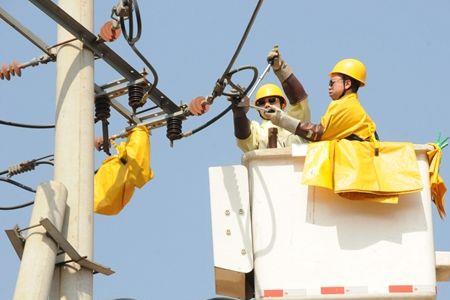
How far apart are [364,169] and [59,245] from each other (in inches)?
85.6

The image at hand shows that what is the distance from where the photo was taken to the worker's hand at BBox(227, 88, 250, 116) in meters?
9.92

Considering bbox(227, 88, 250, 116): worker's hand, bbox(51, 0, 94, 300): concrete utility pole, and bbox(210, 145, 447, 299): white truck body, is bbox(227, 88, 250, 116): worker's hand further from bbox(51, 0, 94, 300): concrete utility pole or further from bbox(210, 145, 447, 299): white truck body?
bbox(51, 0, 94, 300): concrete utility pole

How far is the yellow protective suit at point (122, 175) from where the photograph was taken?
9.79 m

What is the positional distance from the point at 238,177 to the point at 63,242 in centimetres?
135

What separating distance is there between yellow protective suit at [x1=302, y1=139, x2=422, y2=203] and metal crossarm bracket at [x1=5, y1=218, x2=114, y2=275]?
154 cm

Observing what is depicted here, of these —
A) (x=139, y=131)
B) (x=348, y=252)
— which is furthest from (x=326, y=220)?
(x=139, y=131)

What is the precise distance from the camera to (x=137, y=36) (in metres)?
9.66

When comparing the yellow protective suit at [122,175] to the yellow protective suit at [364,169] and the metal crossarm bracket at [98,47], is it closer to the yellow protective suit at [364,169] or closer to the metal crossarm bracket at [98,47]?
the metal crossarm bracket at [98,47]

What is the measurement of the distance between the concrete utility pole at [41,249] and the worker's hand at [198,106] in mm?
1635

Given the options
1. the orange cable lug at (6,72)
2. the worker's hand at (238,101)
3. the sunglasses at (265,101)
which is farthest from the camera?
the sunglasses at (265,101)

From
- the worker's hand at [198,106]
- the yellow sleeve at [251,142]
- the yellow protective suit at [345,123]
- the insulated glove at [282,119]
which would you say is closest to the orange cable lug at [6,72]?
the worker's hand at [198,106]

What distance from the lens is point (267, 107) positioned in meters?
10.1

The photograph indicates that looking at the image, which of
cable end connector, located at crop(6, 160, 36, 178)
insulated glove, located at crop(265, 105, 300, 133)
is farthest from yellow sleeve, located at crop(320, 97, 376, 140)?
cable end connector, located at crop(6, 160, 36, 178)

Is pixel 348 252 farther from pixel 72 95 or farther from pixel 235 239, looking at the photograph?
pixel 72 95
